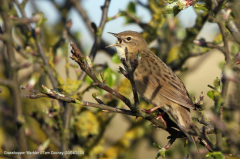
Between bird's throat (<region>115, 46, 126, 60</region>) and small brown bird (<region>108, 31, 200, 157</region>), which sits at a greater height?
bird's throat (<region>115, 46, 126, 60</region>)

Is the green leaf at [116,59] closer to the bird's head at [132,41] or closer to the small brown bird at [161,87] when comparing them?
the small brown bird at [161,87]

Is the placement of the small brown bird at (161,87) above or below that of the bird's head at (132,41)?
below

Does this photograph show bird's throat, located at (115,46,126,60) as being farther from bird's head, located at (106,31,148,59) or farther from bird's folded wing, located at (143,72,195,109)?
bird's folded wing, located at (143,72,195,109)

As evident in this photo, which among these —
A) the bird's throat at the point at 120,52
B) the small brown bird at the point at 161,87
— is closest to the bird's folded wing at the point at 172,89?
the small brown bird at the point at 161,87

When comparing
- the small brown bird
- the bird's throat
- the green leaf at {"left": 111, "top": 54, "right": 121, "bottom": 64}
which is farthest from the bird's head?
the green leaf at {"left": 111, "top": 54, "right": 121, "bottom": 64}

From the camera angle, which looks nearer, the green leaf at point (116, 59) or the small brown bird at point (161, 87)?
the small brown bird at point (161, 87)

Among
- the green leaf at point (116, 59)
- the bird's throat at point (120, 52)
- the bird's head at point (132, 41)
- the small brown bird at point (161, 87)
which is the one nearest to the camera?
the small brown bird at point (161, 87)

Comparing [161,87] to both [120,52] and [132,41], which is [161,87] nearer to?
[120,52]

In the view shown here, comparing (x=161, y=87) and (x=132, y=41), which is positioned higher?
(x=132, y=41)

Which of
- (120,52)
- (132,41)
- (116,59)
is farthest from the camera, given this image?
(132,41)

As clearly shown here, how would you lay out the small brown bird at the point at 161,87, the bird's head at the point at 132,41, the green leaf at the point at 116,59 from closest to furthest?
the small brown bird at the point at 161,87 < the green leaf at the point at 116,59 < the bird's head at the point at 132,41

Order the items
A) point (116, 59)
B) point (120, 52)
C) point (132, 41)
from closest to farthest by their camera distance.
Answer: point (116, 59)
point (120, 52)
point (132, 41)

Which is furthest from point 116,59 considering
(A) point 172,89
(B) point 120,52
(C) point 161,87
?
(A) point 172,89

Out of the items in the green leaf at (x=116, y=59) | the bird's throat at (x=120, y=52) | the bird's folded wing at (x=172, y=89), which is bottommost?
the bird's folded wing at (x=172, y=89)
